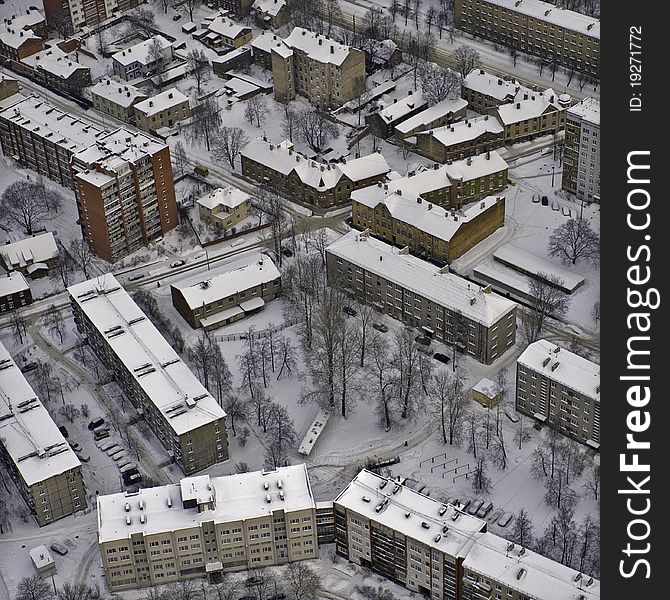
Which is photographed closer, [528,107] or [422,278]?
[422,278]

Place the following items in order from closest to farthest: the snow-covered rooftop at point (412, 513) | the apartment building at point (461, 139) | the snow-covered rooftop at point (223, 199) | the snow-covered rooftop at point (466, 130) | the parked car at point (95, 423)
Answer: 1. the snow-covered rooftop at point (412, 513)
2. the parked car at point (95, 423)
3. the snow-covered rooftop at point (223, 199)
4. the snow-covered rooftop at point (466, 130)
5. the apartment building at point (461, 139)

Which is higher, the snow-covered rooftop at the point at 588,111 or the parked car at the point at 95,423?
the snow-covered rooftop at the point at 588,111

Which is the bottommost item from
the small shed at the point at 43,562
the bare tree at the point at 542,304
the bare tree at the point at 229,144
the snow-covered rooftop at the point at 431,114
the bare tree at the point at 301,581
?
the bare tree at the point at 301,581

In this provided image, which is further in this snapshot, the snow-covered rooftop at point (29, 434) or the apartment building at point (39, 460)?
the snow-covered rooftop at point (29, 434)

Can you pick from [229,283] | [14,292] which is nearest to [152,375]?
[229,283]

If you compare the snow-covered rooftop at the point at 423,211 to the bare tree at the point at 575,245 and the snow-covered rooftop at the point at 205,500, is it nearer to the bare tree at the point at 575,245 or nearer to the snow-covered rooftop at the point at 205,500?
the bare tree at the point at 575,245

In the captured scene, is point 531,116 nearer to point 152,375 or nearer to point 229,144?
point 229,144

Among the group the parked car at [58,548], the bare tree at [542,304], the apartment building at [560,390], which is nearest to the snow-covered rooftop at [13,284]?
the parked car at [58,548]
